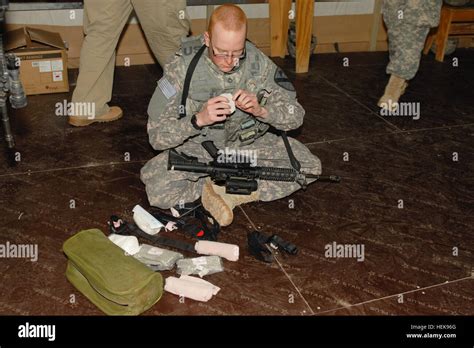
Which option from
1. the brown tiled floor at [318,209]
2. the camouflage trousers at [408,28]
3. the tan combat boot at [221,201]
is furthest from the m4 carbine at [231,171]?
the camouflage trousers at [408,28]

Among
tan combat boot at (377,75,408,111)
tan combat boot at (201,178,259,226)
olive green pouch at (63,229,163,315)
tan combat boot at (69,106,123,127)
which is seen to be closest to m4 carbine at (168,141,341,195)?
tan combat boot at (201,178,259,226)

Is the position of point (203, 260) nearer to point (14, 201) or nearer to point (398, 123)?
point (14, 201)

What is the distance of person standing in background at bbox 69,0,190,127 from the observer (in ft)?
13.4

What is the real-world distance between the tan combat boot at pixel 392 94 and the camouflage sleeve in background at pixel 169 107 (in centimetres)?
251

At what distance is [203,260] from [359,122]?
2427mm

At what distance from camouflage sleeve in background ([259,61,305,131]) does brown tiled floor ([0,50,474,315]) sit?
1.88 feet

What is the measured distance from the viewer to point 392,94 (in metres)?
5.14

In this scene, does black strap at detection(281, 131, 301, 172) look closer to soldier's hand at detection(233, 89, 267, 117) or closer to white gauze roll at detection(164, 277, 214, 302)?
soldier's hand at detection(233, 89, 267, 117)

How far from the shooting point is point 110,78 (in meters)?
4.50

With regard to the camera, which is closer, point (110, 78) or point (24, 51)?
point (110, 78)

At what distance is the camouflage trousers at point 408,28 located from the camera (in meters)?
4.80

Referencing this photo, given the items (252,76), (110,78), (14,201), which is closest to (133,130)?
(110,78)

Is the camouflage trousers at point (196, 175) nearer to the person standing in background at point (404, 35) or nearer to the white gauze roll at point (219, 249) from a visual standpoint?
the white gauze roll at point (219, 249)

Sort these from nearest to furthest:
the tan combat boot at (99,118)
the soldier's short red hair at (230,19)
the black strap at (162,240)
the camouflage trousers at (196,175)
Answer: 1. the soldier's short red hair at (230,19)
2. the black strap at (162,240)
3. the camouflage trousers at (196,175)
4. the tan combat boot at (99,118)
